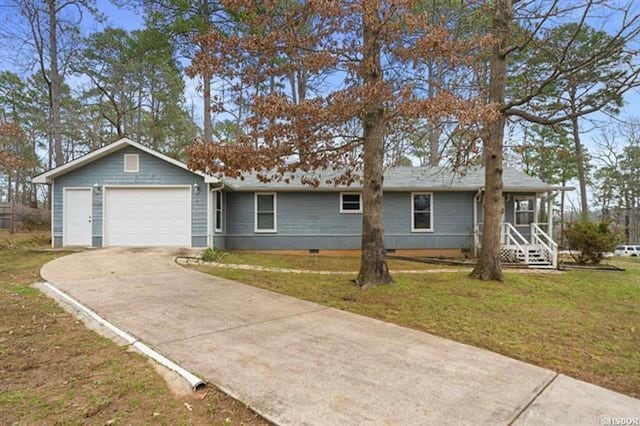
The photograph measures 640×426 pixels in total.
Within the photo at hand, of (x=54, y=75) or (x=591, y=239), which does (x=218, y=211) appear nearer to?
(x=54, y=75)

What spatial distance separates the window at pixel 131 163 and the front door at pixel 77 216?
4.86 feet

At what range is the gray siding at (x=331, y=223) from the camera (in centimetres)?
1373

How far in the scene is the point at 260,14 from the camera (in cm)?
689

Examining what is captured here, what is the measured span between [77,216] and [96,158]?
211cm

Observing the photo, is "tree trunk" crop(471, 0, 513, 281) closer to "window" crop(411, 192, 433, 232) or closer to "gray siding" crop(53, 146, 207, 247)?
"window" crop(411, 192, 433, 232)

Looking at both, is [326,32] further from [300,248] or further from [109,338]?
[300,248]

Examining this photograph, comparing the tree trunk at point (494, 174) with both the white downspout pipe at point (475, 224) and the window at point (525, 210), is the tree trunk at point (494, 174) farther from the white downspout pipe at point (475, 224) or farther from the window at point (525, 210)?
the window at point (525, 210)

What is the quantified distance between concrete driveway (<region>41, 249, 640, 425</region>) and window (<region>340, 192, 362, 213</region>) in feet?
27.1

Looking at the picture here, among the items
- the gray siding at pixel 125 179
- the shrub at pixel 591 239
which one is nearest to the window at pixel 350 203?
the gray siding at pixel 125 179

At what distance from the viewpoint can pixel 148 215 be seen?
481 inches

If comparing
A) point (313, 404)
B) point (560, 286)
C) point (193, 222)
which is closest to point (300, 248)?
point (193, 222)

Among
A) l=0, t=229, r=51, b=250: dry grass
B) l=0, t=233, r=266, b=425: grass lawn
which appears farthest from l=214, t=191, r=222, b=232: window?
l=0, t=233, r=266, b=425: grass lawn

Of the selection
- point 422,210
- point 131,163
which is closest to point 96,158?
point 131,163

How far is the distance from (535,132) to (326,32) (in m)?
25.4
